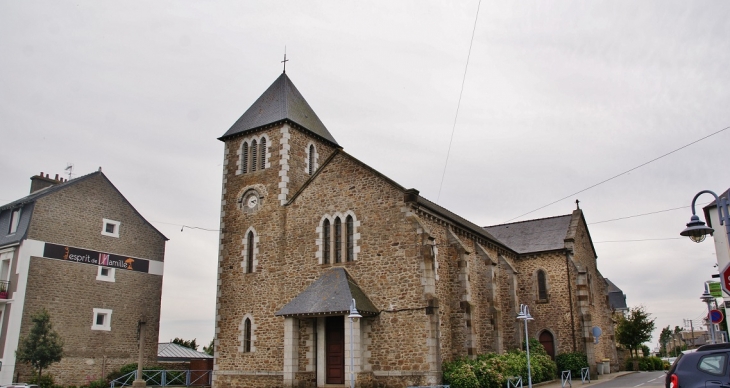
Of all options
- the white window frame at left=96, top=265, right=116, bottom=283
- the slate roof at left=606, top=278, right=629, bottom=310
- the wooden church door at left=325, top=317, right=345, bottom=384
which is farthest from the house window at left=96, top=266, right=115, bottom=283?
the slate roof at left=606, top=278, right=629, bottom=310

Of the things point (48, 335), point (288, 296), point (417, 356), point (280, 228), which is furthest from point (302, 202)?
point (48, 335)

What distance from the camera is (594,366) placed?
98.1 feet

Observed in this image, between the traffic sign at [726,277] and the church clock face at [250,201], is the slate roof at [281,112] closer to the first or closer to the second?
the church clock face at [250,201]

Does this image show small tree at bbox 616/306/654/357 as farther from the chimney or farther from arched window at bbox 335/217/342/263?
the chimney

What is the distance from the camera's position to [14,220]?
29875 mm

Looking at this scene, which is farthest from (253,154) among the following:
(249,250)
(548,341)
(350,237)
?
(548,341)

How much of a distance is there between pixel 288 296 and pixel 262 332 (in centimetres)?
197

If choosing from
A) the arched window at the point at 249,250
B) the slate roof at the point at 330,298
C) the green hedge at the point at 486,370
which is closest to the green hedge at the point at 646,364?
the green hedge at the point at 486,370

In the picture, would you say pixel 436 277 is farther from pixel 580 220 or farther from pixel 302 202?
pixel 580 220

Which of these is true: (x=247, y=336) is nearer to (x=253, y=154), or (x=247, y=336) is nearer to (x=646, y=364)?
(x=253, y=154)

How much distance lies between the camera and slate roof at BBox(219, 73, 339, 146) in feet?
89.3

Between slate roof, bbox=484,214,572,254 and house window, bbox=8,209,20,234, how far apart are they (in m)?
26.9

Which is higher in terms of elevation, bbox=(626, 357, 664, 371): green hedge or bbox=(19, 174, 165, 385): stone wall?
bbox=(19, 174, 165, 385): stone wall

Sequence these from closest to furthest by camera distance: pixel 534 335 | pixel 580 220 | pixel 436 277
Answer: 1. pixel 436 277
2. pixel 534 335
3. pixel 580 220
